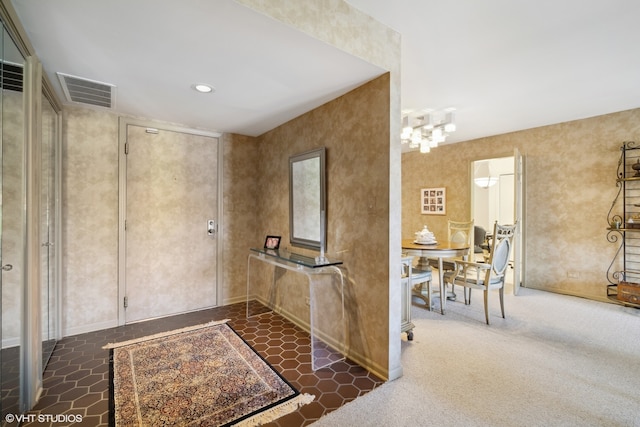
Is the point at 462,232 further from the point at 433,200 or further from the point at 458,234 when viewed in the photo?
the point at 433,200

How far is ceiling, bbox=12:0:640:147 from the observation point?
5.22 ft

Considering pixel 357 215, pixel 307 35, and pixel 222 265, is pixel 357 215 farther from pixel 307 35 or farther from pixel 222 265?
pixel 222 265

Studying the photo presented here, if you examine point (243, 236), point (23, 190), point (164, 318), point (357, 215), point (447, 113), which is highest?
point (447, 113)

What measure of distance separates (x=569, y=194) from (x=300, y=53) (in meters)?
4.64

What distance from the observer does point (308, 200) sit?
2955 millimetres

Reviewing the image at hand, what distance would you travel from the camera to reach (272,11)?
5.03 feet

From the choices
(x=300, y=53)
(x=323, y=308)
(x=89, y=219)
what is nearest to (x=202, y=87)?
(x=300, y=53)

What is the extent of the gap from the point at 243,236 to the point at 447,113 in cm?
326

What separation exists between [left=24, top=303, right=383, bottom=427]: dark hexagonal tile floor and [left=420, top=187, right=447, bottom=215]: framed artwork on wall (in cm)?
404

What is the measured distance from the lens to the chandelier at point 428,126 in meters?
3.74

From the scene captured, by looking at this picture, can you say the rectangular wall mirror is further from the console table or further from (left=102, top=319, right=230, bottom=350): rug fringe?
(left=102, top=319, right=230, bottom=350): rug fringe

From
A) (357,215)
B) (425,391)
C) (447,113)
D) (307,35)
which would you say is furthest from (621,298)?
(307,35)

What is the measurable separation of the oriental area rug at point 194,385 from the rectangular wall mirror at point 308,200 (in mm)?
1182

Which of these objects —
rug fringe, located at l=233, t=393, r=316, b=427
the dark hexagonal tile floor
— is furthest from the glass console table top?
rug fringe, located at l=233, t=393, r=316, b=427
